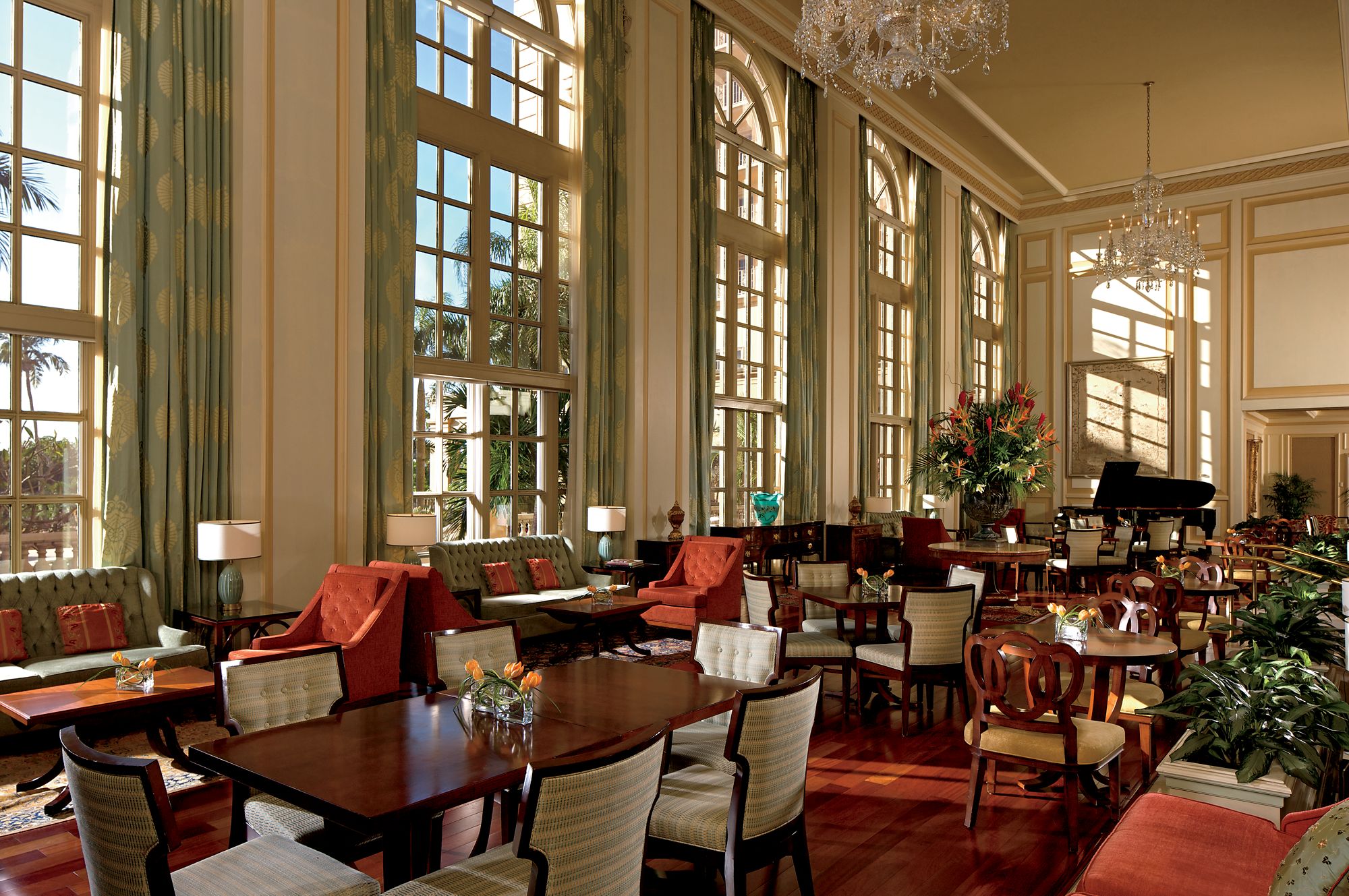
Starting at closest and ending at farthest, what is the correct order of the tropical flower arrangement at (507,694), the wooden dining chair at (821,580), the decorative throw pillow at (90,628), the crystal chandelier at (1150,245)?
the tropical flower arrangement at (507,694), the decorative throw pillow at (90,628), the wooden dining chair at (821,580), the crystal chandelier at (1150,245)

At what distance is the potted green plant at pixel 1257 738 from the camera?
280 centimetres

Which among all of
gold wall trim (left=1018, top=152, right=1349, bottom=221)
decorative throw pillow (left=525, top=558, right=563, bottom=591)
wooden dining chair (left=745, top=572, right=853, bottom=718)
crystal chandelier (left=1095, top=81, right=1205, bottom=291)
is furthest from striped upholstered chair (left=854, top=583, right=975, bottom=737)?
gold wall trim (left=1018, top=152, right=1349, bottom=221)

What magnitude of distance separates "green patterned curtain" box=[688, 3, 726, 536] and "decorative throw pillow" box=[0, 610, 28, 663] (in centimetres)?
601

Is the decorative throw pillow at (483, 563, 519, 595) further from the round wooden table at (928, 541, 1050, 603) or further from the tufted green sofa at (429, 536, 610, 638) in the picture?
the round wooden table at (928, 541, 1050, 603)

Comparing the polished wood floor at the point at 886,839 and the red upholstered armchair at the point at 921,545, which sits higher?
the red upholstered armchair at the point at 921,545

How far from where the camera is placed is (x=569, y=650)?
748cm

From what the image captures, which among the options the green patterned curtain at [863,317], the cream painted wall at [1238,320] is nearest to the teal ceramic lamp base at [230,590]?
the green patterned curtain at [863,317]

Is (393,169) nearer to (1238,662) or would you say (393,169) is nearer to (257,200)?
(257,200)

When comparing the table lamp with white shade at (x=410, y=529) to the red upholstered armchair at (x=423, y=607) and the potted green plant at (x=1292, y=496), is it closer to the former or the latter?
the red upholstered armchair at (x=423, y=607)

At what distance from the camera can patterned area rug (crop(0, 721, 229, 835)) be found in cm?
384

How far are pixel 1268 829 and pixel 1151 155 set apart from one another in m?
15.7

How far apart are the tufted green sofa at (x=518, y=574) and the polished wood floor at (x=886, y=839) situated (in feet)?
10.1

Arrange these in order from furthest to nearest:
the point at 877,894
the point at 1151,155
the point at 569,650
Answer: the point at 1151,155 → the point at 569,650 → the point at 877,894

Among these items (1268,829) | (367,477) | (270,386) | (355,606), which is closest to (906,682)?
(1268,829)
